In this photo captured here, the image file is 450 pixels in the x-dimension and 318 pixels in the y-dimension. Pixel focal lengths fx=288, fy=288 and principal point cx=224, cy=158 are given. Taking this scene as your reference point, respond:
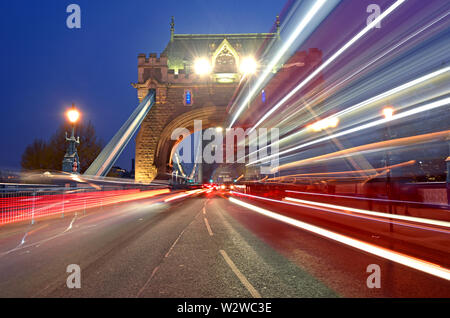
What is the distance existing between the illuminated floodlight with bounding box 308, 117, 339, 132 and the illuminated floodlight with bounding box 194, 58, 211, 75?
19183 millimetres

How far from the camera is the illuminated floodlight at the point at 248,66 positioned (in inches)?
1430

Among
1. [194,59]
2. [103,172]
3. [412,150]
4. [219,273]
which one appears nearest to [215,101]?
[194,59]

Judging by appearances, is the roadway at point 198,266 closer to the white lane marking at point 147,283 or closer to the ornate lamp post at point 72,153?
the white lane marking at point 147,283

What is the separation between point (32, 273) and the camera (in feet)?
15.0

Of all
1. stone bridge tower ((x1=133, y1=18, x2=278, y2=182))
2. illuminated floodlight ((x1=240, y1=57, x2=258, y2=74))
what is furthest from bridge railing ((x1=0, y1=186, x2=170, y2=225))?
illuminated floodlight ((x1=240, y1=57, x2=258, y2=74))

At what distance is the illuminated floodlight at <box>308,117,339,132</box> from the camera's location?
67.7 ft

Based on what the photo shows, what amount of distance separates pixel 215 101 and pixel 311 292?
33.8m

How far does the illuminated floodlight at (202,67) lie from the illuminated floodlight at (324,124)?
19183 mm

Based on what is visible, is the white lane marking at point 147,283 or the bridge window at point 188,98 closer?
the white lane marking at point 147,283

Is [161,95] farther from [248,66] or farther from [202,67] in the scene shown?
[248,66]

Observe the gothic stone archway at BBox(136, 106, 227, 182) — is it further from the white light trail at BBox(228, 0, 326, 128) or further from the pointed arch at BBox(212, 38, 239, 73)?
the pointed arch at BBox(212, 38, 239, 73)

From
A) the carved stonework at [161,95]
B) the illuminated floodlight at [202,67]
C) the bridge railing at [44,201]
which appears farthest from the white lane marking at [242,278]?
the illuminated floodlight at [202,67]
